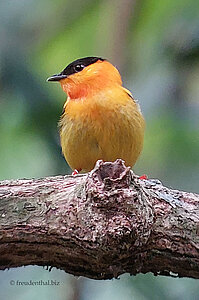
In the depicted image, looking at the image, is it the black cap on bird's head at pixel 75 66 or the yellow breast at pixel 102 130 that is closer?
the yellow breast at pixel 102 130

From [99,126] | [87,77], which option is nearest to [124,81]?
[87,77]

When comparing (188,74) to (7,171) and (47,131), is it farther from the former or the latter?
(7,171)

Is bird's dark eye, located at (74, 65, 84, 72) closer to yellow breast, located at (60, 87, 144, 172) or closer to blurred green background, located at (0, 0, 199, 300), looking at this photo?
blurred green background, located at (0, 0, 199, 300)

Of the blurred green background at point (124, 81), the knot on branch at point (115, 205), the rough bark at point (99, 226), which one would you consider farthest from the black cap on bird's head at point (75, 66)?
the knot on branch at point (115, 205)

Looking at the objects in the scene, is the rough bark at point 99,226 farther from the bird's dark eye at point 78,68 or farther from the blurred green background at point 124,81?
the bird's dark eye at point 78,68

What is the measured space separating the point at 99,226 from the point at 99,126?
162 cm

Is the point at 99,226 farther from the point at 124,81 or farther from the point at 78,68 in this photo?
the point at 124,81

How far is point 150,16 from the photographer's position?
194 inches

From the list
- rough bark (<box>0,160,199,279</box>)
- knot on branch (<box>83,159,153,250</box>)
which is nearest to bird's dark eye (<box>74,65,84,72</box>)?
rough bark (<box>0,160,199,279</box>)

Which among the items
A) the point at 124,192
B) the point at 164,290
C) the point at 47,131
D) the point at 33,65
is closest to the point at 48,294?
the point at 164,290

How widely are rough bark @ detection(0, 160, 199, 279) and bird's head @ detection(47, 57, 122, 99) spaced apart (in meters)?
1.58

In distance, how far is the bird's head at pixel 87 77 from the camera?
448cm

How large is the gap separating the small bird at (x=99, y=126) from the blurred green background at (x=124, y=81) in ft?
0.37

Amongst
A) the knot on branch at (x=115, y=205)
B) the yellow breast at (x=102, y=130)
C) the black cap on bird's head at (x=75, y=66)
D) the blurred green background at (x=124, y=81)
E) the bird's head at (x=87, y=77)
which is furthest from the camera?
the black cap on bird's head at (x=75, y=66)
